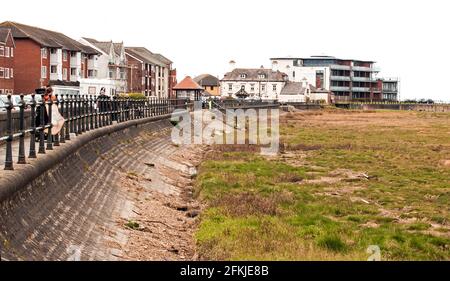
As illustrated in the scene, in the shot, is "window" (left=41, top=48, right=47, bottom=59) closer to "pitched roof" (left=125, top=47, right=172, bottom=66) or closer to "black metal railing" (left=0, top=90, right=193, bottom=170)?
"pitched roof" (left=125, top=47, right=172, bottom=66)

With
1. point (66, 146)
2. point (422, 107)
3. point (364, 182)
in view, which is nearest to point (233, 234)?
point (66, 146)

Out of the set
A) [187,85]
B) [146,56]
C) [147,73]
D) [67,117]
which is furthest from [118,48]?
[67,117]

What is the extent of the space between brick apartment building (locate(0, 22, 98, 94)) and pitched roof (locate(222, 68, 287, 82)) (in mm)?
72355

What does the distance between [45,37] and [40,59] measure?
6.58 metres

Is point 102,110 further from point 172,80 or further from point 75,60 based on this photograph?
point 172,80

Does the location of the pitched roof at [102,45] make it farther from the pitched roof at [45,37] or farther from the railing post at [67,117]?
the railing post at [67,117]

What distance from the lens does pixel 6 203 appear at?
1312 centimetres

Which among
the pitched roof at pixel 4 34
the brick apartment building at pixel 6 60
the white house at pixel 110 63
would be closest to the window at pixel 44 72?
Answer: the brick apartment building at pixel 6 60

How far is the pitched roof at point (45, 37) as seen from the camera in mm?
94562

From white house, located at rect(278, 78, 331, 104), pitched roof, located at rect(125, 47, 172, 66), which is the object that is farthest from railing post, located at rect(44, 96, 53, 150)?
white house, located at rect(278, 78, 331, 104)

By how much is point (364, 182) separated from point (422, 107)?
163181 millimetres

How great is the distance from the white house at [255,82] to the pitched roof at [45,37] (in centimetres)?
6472

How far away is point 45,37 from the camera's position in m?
100

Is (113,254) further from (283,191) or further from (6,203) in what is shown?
(283,191)
